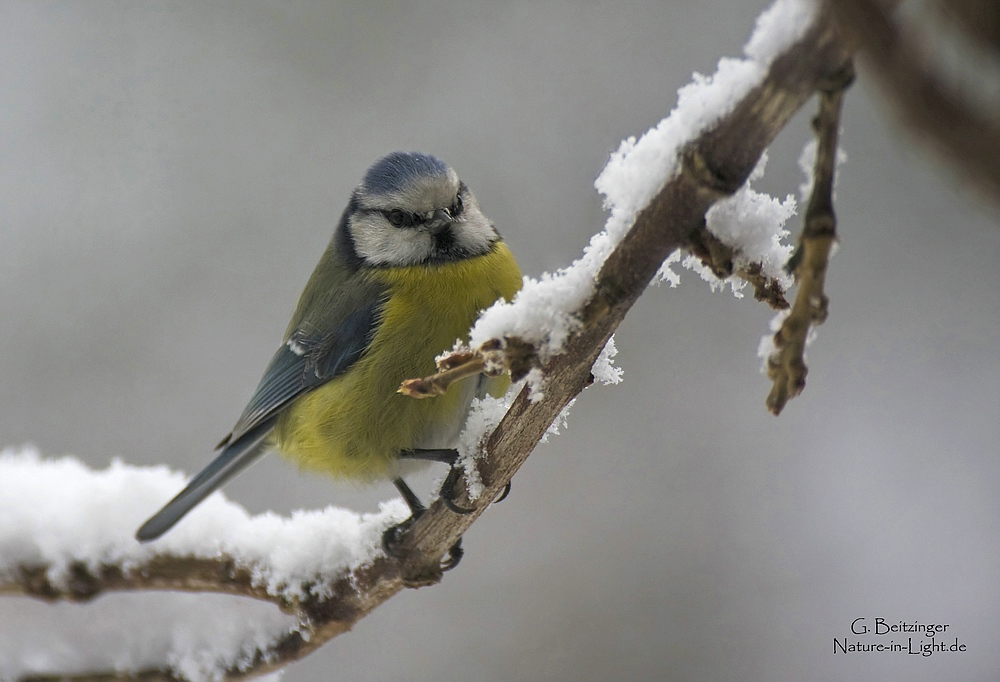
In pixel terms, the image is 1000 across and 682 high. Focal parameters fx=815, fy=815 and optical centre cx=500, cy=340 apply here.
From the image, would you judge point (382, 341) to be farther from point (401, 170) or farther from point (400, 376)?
point (401, 170)

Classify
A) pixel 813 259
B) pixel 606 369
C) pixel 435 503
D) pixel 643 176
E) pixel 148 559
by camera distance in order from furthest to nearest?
pixel 148 559 < pixel 435 503 < pixel 606 369 < pixel 643 176 < pixel 813 259

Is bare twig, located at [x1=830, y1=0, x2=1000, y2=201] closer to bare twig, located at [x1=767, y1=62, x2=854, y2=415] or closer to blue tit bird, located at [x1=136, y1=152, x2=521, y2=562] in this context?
bare twig, located at [x1=767, y1=62, x2=854, y2=415]

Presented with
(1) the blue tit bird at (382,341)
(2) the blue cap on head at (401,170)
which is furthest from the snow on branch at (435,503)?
(2) the blue cap on head at (401,170)

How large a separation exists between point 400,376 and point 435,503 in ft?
1.34

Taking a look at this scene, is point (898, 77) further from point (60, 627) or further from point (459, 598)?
→ point (459, 598)

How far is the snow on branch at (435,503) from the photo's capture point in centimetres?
78

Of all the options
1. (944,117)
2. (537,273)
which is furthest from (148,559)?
(537,273)

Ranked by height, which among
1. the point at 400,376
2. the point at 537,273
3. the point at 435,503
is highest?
the point at 537,273

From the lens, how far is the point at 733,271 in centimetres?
94

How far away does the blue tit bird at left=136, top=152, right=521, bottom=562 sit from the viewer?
1.75m

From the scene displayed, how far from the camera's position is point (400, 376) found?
5.74 ft

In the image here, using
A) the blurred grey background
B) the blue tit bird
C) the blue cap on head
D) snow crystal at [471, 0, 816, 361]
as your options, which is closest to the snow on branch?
snow crystal at [471, 0, 816, 361]

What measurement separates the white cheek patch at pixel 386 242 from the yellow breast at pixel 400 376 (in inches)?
1.9

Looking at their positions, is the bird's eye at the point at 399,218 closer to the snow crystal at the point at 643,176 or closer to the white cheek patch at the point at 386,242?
the white cheek patch at the point at 386,242
